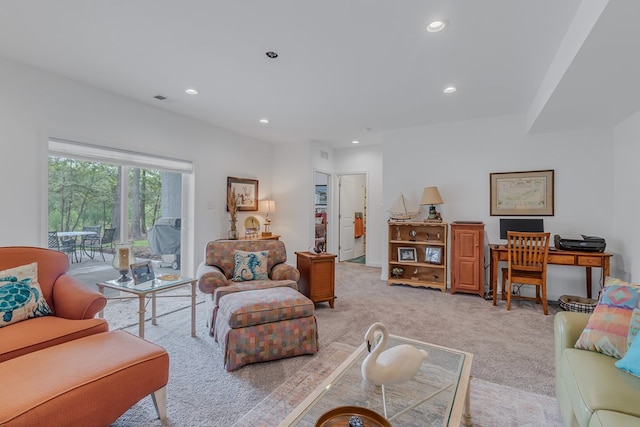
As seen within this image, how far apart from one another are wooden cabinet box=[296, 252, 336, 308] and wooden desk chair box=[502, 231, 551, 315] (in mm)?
2034

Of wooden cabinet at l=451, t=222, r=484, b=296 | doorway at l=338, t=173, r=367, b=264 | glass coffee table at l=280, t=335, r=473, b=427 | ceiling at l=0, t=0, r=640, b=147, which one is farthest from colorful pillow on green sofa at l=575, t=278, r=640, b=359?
doorway at l=338, t=173, r=367, b=264

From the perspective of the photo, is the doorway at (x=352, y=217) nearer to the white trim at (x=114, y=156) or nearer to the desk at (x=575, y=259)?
the desk at (x=575, y=259)

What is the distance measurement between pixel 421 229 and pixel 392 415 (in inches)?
149

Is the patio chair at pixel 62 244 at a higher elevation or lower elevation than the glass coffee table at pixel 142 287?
higher

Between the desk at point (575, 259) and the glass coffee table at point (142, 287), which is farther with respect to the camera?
the desk at point (575, 259)

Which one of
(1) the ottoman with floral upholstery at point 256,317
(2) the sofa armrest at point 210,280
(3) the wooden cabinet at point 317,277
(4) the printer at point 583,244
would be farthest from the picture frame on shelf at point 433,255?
(2) the sofa armrest at point 210,280

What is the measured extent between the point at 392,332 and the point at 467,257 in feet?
6.10

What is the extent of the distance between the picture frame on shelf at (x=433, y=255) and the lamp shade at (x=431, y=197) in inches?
27.6

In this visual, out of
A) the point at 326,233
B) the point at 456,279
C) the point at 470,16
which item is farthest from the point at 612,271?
the point at 326,233

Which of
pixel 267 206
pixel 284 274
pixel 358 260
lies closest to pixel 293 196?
pixel 267 206

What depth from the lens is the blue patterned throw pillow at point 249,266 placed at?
3096 millimetres

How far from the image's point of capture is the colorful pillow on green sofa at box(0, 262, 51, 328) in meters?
1.84

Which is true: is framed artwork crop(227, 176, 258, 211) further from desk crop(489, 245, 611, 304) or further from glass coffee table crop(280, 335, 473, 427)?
glass coffee table crop(280, 335, 473, 427)

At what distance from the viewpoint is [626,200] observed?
3412 millimetres
